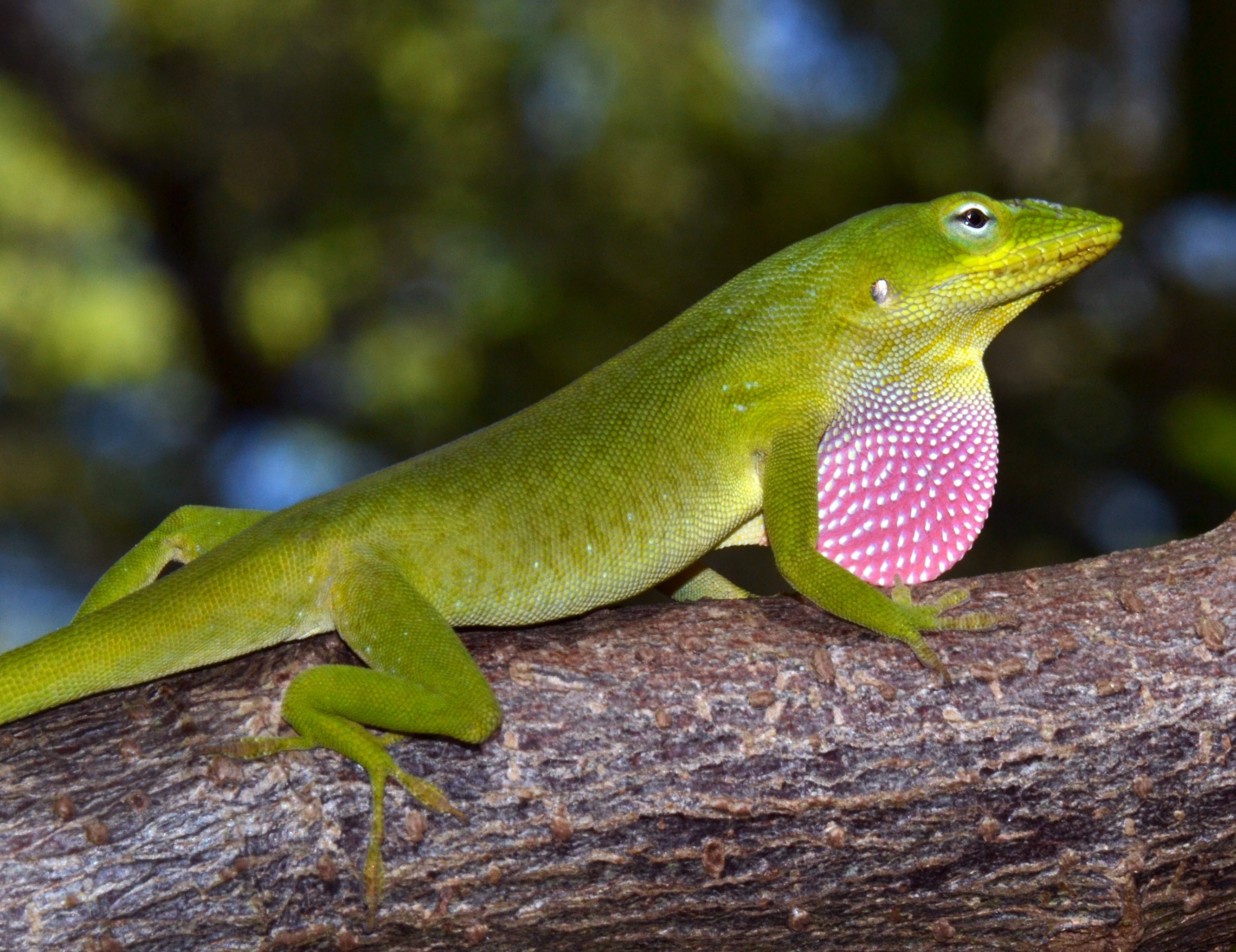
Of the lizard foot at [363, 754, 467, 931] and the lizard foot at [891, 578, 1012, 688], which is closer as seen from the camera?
the lizard foot at [363, 754, 467, 931]

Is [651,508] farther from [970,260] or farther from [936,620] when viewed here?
[970,260]

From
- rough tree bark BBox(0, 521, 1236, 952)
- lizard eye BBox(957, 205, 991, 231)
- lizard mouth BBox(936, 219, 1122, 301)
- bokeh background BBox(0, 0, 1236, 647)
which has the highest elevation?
bokeh background BBox(0, 0, 1236, 647)

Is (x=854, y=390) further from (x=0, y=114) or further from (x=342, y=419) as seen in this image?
(x=0, y=114)

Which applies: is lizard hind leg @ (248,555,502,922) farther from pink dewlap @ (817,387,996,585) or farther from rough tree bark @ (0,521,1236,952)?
pink dewlap @ (817,387,996,585)

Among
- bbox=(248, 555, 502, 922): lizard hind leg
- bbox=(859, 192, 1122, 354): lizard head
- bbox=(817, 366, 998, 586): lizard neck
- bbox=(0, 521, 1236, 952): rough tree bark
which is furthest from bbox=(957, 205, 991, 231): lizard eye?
bbox=(248, 555, 502, 922): lizard hind leg

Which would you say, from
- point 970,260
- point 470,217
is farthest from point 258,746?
point 470,217

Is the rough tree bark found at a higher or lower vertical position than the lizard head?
lower

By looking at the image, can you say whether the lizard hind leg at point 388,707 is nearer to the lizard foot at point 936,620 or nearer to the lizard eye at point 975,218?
the lizard foot at point 936,620
